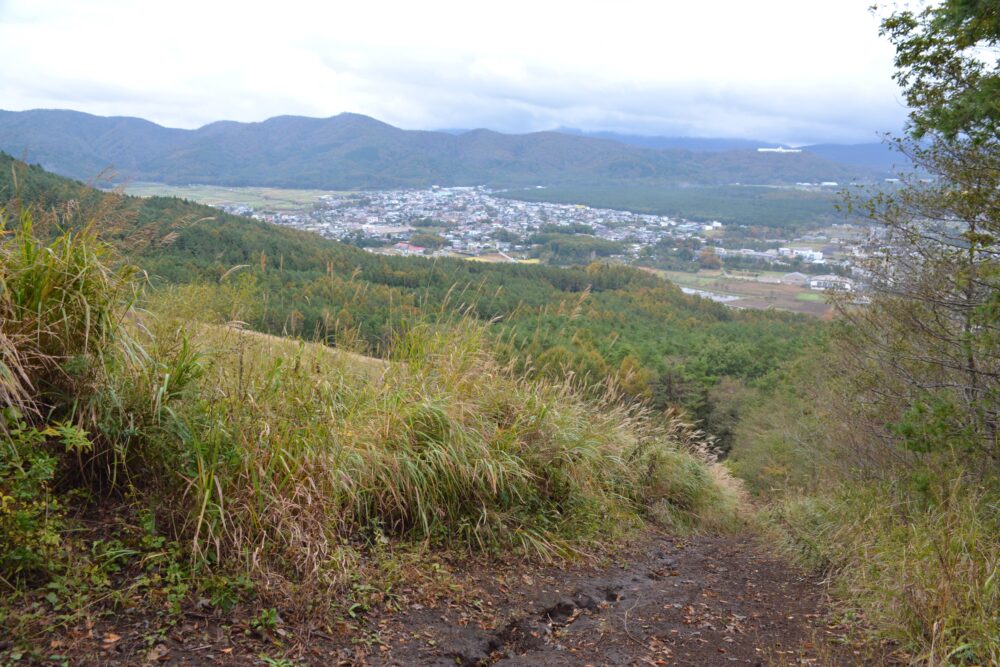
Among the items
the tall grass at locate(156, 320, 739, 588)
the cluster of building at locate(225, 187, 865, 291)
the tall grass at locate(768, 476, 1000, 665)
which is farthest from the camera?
the cluster of building at locate(225, 187, 865, 291)

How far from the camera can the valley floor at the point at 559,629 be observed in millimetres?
2412

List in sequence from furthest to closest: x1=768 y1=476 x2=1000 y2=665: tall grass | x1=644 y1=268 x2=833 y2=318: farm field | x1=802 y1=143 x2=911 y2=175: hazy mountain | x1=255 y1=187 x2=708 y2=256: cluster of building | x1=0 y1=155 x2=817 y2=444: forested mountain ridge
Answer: x1=802 y1=143 x2=911 y2=175: hazy mountain → x1=644 y1=268 x2=833 y2=318: farm field → x1=255 y1=187 x2=708 y2=256: cluster of building → x1=0 y1=155 x2=817 y2=444: forested mountain ridge → x1=768 y1=476 x2=1000 y2=665: tall grass

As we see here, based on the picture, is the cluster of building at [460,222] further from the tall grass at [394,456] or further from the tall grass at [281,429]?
the tall grass at [281,429]

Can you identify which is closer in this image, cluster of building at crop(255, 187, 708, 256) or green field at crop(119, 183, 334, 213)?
cluster of building at crop(255, 187, 708, 256)

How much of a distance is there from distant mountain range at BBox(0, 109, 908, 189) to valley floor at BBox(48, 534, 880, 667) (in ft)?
8.03

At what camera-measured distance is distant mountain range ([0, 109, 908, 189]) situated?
50688mm

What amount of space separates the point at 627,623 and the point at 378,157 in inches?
4661

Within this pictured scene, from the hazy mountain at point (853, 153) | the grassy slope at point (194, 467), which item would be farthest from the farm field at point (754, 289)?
the hazy mountain at point (853, 153)

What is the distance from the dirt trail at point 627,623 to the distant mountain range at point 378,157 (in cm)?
288

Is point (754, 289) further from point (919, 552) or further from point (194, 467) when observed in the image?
point (194, 467)

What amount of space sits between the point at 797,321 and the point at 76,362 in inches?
1964

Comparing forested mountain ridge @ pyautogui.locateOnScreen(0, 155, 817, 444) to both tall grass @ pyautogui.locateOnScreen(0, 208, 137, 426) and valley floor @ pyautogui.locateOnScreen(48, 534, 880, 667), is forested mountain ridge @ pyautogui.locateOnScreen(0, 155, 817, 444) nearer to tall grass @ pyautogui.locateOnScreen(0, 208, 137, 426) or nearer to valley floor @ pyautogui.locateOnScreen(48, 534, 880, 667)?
tall grass @ pyautogui.locateOnScreen(0, 208, 137, 426)

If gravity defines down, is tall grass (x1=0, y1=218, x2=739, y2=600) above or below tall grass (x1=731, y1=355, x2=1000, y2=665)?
above

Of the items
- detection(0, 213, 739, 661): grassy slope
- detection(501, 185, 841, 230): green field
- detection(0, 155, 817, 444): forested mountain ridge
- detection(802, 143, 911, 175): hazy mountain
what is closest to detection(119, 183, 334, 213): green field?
detection(0, 155, 817, 444): forested mountain ridge
